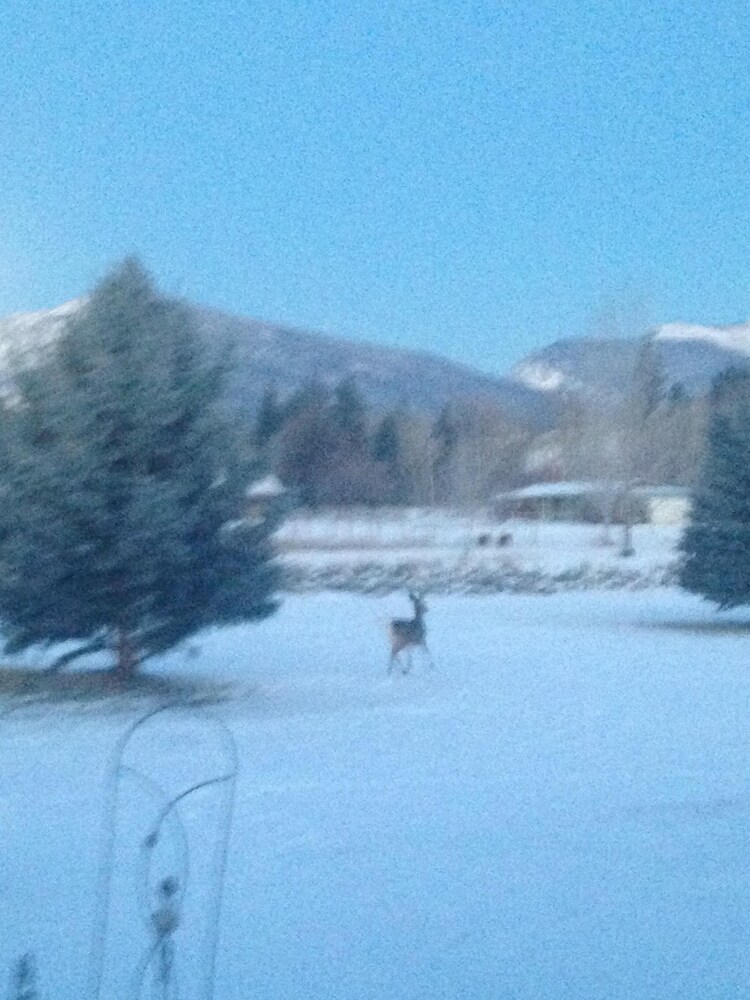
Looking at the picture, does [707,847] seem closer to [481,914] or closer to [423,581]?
[481,914]

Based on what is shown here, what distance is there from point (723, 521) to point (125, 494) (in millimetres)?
15344

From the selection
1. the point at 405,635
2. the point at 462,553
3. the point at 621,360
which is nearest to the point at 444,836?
the point at 405,635

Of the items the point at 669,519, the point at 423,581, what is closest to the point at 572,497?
the point at 669,519

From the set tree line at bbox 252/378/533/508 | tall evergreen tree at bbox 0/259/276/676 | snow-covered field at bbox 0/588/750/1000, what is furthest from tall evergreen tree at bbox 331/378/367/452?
snow-covered field at bbox 0/588/750/1000

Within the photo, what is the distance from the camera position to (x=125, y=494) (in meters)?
17.1

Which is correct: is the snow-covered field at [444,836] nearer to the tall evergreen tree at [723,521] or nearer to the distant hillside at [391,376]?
the tall evergreen tree at [723,521]

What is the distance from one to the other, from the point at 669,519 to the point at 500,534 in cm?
1758

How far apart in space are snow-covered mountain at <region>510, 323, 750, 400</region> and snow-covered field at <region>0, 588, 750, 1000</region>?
50925 mm

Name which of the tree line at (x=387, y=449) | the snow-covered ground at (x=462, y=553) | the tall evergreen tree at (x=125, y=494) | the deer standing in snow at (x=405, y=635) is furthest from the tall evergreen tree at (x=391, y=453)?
the tall evergreen tree at (x=125, y=494)

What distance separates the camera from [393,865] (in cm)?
912

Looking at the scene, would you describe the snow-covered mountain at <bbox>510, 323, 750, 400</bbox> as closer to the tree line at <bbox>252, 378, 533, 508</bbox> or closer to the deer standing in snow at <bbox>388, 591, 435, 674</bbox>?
the tree line at <bbox>252, 378, 533, 508</bbox>

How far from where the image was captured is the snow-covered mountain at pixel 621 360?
69.9 metres

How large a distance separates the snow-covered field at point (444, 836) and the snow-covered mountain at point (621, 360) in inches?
2005

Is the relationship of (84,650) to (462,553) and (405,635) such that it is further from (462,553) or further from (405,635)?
(462,553)
